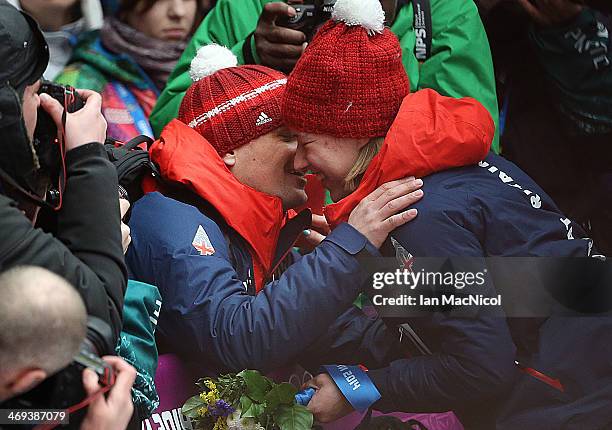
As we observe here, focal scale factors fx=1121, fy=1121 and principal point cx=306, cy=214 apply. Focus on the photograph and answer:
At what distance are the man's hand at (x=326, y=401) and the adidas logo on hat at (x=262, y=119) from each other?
694mm

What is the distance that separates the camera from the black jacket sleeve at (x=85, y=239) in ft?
7.29

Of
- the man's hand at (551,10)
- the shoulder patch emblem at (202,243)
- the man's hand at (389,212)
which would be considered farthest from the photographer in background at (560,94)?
the shoulder patch emblem at (202,243)

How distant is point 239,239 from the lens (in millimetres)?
2961

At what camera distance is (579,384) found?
294 cm

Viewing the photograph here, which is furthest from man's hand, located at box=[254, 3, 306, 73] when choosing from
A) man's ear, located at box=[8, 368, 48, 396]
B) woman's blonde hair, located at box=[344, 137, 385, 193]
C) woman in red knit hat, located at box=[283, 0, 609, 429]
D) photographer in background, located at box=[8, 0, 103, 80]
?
man's ear, located at box=[8, 368, 48, 396]

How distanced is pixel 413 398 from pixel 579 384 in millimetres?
436

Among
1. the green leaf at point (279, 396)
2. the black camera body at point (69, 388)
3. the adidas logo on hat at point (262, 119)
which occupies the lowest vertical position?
the green leaf at point (279, 396)

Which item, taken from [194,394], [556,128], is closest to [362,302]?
[194,394]

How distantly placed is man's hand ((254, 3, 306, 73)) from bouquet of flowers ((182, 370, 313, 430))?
34.1 inches

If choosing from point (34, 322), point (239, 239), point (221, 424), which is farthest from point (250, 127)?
point (34, 322)

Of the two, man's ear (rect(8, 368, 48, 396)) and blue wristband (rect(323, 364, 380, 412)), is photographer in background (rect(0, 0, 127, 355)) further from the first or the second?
blue wristband (rect(323, 364, 380, 412))

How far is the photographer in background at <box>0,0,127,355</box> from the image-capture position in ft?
7.32

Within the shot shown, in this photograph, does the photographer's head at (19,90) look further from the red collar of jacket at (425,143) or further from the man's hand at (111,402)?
the red collar of jacket at (425,143)

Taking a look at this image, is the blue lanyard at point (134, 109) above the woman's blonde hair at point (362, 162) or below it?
below
